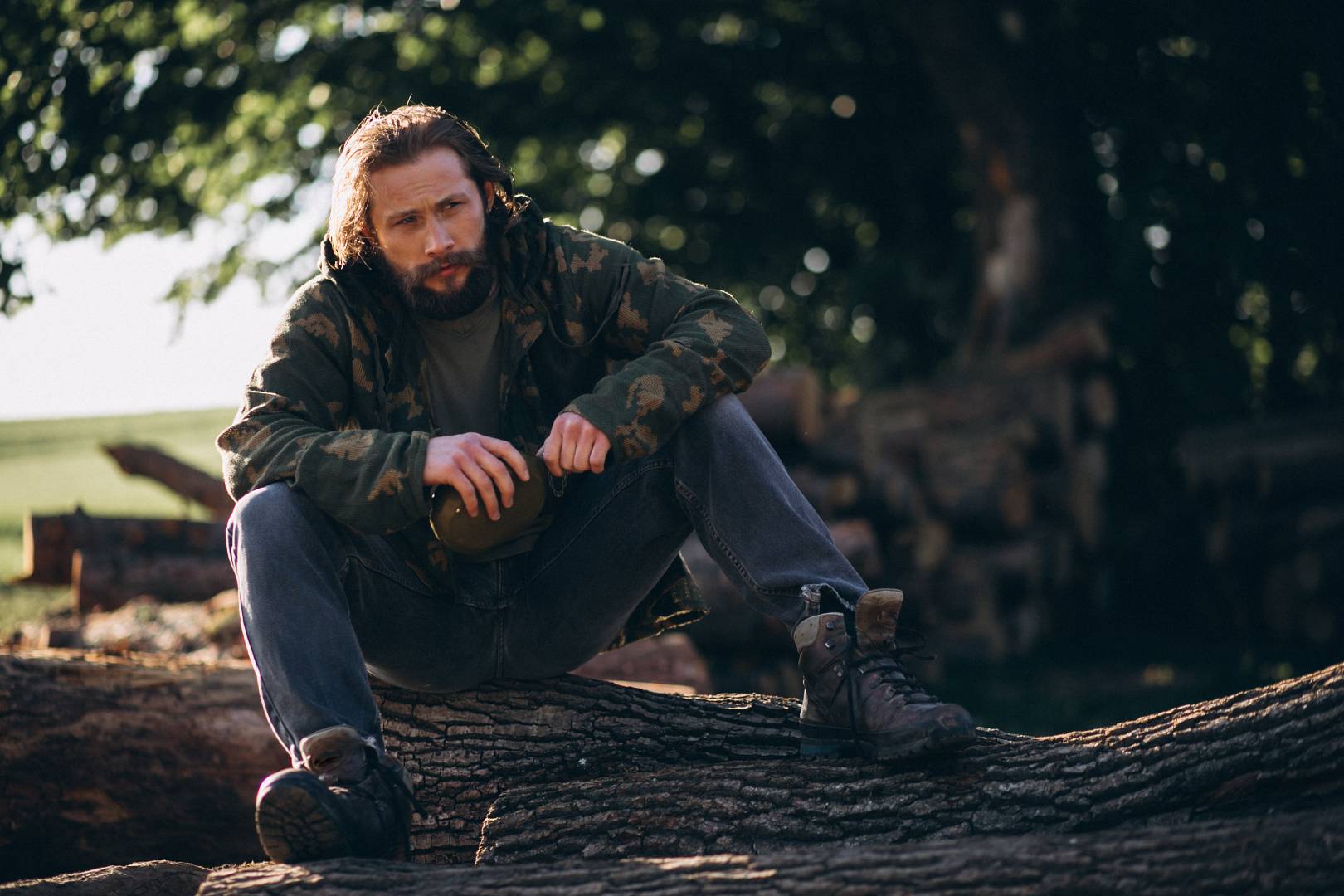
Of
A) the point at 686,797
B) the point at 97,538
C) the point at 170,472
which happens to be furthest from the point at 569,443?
the point at 170,472

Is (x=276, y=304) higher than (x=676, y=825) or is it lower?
higher

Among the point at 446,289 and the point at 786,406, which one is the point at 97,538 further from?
the point at 446,289

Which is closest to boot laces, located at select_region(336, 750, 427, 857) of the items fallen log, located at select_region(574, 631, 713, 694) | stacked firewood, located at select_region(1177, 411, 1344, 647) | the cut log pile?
the cut log pile

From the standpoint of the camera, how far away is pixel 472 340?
335 cm

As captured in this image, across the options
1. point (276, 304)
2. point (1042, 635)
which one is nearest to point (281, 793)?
point (1042, 635)

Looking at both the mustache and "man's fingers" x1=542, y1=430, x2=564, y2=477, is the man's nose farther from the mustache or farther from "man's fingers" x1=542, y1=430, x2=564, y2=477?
"man's fingers" x1=542, y1=430, x2=564, y2=477

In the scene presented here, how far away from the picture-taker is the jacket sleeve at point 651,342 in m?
2.90

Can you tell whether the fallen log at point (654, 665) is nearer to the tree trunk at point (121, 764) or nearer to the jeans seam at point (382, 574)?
the tree trunk at point (121, 764)

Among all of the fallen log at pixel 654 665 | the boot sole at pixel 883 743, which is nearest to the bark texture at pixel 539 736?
the boot sole at pixel 883 743

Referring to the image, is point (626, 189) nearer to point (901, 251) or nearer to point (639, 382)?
point (901, 251)

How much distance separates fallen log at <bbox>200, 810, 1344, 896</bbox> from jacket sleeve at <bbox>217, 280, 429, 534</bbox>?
754mm

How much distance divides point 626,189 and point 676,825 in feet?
29.4

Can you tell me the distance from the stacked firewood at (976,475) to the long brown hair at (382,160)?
4.41 meters

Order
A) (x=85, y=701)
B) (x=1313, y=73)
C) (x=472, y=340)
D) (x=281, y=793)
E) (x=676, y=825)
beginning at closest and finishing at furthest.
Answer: (x=281, y=793) < (x=676, y=825) < (x=472, y=340) < (x=85, y=701) < (x=1313, y=73)
